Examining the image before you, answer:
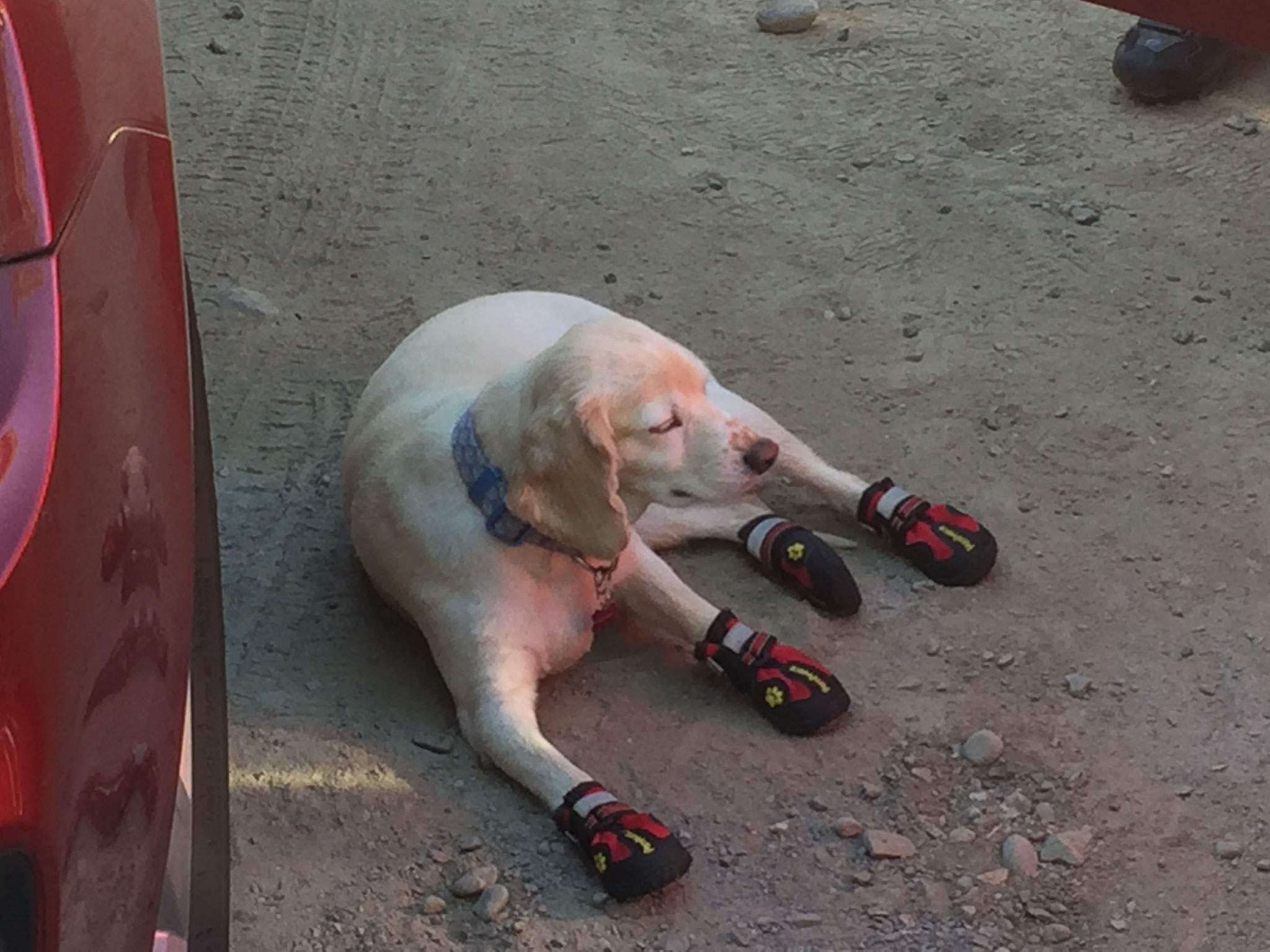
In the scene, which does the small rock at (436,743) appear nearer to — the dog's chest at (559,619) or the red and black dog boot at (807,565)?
the dog's chest at (559,619)

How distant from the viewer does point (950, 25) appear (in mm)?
4180

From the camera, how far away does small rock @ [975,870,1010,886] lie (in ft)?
6.55

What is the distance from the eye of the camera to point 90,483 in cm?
105

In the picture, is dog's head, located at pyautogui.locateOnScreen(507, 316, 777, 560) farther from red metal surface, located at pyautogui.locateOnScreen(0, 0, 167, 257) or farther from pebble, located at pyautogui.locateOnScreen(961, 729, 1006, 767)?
red metal surface, located at pyautogui.locateOnScreen(0, 0, 167, 257)

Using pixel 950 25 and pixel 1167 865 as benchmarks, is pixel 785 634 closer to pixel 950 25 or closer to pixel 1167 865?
pixel 1167 865

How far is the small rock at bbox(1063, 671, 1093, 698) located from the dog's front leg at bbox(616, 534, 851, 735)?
0.34m

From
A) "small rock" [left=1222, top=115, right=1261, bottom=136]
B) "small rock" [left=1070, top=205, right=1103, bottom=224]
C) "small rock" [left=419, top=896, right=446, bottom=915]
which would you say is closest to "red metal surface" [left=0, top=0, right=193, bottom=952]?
"small rock" [left=419, top=896, right=446, bottom=915]

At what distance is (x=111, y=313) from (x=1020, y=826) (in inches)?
57.2

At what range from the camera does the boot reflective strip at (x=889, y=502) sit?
2518 mm

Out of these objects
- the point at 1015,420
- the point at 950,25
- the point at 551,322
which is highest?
the point at 950,25

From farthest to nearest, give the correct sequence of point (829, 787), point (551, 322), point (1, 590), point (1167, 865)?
point (551, 322) → point (829, 787) → point (1167, 865) → point (1, 590)

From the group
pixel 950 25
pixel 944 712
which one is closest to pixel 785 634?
pixel 944 712

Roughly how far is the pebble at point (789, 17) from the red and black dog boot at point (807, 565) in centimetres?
216

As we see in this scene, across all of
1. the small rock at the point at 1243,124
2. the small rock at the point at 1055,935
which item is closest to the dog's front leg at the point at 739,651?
the small rock at the point at 1055,935
